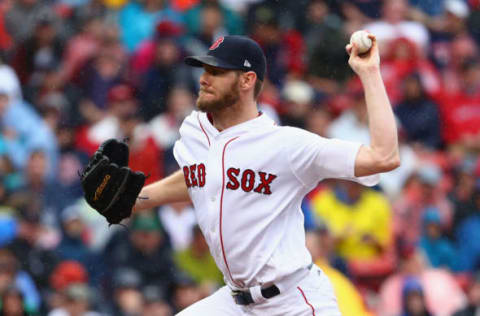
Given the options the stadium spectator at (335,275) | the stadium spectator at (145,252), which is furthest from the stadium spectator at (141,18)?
the stadium spectator at (335,275)

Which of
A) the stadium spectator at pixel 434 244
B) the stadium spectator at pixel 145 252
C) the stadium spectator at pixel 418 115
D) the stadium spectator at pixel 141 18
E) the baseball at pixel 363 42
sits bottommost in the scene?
the stadium spectator at pixel 434 244

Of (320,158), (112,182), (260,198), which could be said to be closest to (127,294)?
(112,182)

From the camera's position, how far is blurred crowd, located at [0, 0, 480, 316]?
8828 mm

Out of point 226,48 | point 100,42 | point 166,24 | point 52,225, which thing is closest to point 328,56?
point 166,24

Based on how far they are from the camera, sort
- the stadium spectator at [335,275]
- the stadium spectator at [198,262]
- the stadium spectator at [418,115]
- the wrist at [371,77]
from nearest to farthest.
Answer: the wrist at [371,77], the stadium spectator at [335,275], the stadium spectator at [198,262], the stadium spectator at [418,115]

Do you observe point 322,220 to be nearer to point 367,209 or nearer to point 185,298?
point 367,209

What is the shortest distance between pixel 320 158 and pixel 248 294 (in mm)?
763

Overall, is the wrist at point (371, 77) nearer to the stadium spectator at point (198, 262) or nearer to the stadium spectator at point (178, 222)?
the stadium spectator at point (198, 262)

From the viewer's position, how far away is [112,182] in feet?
16.3

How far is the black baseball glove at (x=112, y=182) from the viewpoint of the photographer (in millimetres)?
4969

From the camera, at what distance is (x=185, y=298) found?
866cm

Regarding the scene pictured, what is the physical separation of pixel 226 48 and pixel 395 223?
5.07m

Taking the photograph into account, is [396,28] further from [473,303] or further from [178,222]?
[473,303]

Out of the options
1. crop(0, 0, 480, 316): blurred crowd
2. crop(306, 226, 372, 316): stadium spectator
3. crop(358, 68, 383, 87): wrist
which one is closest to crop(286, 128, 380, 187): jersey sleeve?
crop(358, 68, 383, 87): wrist
